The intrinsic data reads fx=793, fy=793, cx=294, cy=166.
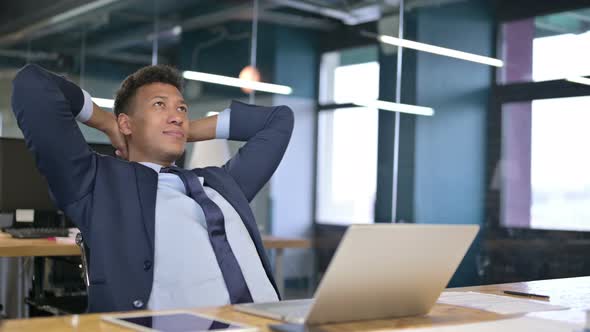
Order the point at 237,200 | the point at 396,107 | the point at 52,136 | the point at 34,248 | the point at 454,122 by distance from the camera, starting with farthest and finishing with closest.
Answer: the point at 396,107
the point at 454,122
the point at 34,248
the point at 237,200
the point at 52,136

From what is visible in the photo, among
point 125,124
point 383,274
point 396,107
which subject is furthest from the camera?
point 396,107

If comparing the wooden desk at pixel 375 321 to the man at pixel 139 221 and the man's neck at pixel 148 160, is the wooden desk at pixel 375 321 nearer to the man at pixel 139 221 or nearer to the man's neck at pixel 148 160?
the man at pixel 139 221

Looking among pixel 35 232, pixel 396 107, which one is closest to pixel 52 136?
pixel 35 232

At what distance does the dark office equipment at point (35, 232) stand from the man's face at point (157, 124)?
1429mm

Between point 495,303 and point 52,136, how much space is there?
97 cm

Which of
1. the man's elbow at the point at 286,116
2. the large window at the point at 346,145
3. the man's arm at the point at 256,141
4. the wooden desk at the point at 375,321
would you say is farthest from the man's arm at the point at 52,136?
the large window at the point at 346,145

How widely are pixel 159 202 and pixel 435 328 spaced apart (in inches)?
32.2

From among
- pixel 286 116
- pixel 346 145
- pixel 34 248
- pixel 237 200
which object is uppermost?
pixel 346 145

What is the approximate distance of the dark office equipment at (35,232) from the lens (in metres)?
3.25

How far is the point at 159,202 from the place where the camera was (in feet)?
5.76

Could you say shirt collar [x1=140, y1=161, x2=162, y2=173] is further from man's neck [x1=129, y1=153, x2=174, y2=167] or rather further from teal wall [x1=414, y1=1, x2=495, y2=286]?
teal wall [x1=414, y1=1, x2=495, y2=286]

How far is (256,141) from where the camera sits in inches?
87.1

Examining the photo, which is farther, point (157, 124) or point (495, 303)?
point (157, 124)

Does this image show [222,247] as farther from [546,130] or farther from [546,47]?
[546,47]
